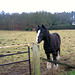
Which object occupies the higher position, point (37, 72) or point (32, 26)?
point (32, 26)

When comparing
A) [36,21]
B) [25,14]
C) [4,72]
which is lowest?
[4,72]

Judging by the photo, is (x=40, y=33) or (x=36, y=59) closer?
(x=36, y=59)

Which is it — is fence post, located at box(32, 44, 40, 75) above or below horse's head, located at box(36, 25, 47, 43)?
below

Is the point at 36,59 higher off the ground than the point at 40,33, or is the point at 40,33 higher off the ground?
the point at 40,33

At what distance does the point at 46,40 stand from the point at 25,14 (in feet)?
136

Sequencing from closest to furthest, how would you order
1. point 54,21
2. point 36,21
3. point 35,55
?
1. point 35,55
2. point 36,21
3. point 54,21

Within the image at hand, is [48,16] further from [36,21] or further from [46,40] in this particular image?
[46,40]

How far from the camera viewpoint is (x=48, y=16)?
43.7 metres

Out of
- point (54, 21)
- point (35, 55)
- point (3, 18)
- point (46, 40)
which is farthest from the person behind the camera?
point (54, 21)

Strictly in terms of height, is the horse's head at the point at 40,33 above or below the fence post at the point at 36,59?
above

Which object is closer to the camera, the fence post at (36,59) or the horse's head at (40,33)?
the fence post at (36,59)

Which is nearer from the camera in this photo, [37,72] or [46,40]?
[37,72]

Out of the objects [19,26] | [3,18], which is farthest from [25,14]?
[3,18]

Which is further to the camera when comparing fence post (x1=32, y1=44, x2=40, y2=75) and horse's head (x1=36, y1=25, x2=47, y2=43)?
horse's head (x1=36, y1=25, x2=47, y2=43)
